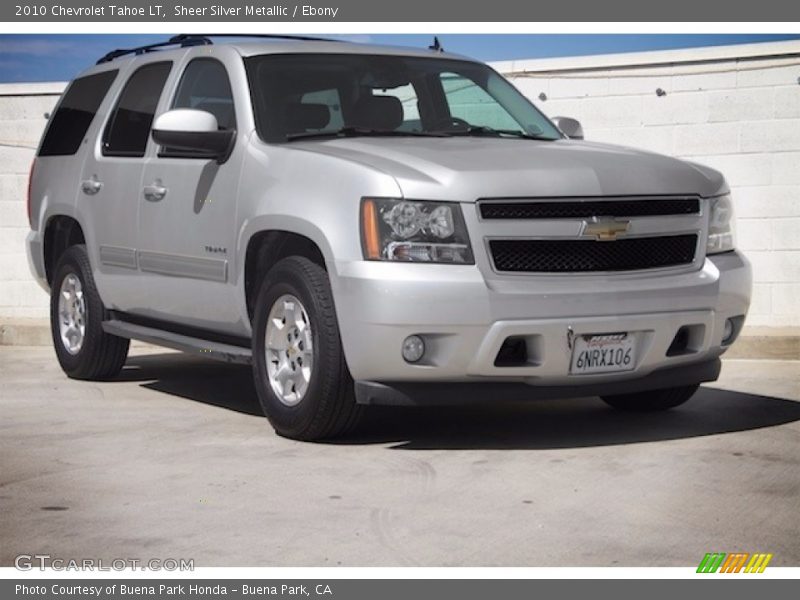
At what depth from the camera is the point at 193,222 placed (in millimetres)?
8469

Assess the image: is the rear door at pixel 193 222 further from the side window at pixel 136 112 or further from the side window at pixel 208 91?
the side window at pixel 136 112

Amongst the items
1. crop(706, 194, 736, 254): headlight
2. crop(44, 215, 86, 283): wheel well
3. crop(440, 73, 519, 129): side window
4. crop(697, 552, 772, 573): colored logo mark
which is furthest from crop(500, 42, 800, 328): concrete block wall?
crop(697, 552, 772, 573): colored logo mark

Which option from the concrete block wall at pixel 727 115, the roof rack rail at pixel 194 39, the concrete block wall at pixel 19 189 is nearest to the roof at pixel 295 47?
the roof rack rail at pixel 194 39

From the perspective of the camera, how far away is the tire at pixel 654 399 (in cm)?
857

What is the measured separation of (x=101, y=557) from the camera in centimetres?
537

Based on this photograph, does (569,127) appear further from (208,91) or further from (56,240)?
(56,240)

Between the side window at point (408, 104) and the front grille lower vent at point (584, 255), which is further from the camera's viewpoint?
the side window at point (408, 104)

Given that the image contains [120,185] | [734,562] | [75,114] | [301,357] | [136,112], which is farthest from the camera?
[75,114]

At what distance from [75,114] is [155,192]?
6.13 feet

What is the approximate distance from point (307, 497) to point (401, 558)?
1.10 meters

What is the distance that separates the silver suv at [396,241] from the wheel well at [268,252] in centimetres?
1

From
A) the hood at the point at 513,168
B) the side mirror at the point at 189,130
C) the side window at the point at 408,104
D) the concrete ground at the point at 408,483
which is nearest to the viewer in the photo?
the concrete ground at the point at 408,483

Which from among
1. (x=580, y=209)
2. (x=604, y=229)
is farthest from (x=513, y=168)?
(x=604, y=229)

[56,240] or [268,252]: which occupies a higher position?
[268,252]
